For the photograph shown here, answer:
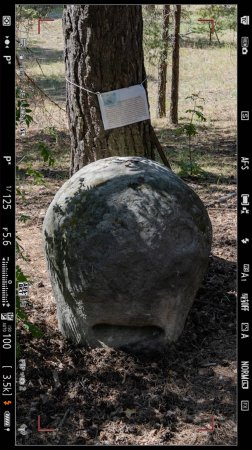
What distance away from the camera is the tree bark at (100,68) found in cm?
529

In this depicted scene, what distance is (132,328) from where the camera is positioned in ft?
14.9

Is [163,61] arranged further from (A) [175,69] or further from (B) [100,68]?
(B) [100,68]

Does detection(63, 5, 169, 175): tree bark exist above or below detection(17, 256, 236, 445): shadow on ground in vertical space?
above

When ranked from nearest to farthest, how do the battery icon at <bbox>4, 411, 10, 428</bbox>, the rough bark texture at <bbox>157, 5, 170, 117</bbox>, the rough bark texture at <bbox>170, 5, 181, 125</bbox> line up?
the battery icon at <bbox>4, 411, 10, 428</bbox>
the rough bark texture at <bbox>170, 5, 181, 125</bbox>
the rough bark texture at <bbox>157, 5, 170, 117</bbox>

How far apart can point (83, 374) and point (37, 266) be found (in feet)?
6.33

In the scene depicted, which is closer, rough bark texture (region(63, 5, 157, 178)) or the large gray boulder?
the large gray boulder

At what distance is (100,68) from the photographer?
539cm

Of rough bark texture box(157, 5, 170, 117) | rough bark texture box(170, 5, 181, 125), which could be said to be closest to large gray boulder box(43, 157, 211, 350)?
rough bark texture box(170, 5, 181, 125)

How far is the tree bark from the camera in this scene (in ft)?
17.4

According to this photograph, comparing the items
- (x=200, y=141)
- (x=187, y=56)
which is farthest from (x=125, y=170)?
(x=187, y=56)

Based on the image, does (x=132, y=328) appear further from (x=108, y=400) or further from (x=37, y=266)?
(x=37, y=266)
